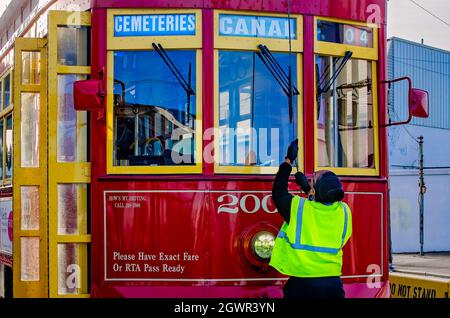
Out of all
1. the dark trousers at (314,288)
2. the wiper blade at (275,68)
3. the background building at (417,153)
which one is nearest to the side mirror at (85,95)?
the wiper blade at (275,68)

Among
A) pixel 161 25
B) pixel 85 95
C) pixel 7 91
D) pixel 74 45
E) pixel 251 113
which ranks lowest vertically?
pixel 251 113

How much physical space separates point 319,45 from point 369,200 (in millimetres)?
1177

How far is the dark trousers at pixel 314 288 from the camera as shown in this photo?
17.3ft

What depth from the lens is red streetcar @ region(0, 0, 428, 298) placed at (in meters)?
5.84

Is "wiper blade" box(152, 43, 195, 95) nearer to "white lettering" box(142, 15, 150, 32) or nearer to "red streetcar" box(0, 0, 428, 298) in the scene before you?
"red streetcar" box(0, 0, 428, 298)

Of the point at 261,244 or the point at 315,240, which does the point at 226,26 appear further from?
the point at 315,240

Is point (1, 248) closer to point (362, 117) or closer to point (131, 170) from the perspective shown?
point (131, 170)

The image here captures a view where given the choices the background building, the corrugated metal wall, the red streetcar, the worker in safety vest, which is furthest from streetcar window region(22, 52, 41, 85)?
the corrugated metal wall

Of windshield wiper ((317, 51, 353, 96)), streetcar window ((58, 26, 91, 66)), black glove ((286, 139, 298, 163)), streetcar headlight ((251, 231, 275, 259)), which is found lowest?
streetcar headlight ((251, 231, 275, 259))

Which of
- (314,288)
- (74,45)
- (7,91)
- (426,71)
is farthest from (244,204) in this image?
(426,71)

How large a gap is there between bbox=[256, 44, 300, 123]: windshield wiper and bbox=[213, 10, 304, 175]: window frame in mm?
49

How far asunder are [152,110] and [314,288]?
5.52 ft

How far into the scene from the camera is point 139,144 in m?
5.98

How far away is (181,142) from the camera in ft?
19.5
